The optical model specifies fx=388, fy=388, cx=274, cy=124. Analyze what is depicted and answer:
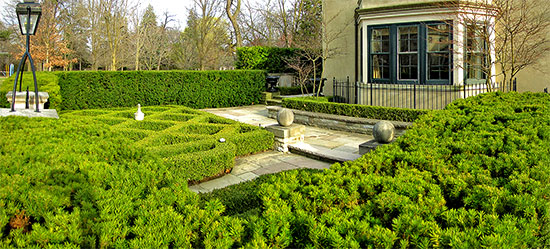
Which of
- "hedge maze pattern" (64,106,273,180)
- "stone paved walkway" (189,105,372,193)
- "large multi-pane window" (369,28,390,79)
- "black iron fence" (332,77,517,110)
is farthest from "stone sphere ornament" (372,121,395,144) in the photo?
"large multi-pane window" (369,28,390,79)

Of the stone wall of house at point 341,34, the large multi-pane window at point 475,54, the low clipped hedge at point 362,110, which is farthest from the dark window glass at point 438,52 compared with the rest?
the stone wall of house at point 341,34

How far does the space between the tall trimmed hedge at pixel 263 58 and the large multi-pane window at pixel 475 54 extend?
9.06 m

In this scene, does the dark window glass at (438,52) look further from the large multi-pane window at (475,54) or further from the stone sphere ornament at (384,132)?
the stone sphere ornament at (384,132)

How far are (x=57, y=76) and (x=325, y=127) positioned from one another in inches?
371

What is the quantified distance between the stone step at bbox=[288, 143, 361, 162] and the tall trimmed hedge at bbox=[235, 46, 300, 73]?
35.8 ft

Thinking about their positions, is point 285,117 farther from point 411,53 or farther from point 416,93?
point 411,53

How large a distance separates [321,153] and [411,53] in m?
5.49

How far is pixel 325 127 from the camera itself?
1138 cm

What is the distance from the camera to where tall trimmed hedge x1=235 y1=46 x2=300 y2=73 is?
1886 centimetres

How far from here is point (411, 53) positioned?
11445 millimetres

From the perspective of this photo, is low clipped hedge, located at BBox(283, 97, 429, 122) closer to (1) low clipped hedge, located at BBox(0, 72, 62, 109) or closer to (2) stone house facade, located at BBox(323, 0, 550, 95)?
(2) stone house facade, located at BBox(323, 0, 550, 95)

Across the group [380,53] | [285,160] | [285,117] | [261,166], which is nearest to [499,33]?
[380,53]

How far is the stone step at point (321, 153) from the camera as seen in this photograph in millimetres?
7476

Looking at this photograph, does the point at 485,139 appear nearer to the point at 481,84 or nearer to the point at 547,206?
the point at 547,206
